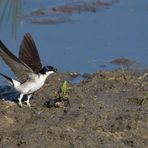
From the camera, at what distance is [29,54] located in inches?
284

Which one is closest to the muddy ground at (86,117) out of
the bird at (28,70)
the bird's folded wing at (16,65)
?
the bird at (28,70)

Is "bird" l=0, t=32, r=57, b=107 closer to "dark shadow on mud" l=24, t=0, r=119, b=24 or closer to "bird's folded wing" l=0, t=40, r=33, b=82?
"bird's folded wing" l=0, t=40, r=33, b=82

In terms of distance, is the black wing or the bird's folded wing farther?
the black wing

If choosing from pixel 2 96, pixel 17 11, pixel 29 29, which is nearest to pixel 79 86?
pixel 2 96

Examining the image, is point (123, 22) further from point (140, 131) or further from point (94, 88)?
point (140, 131)

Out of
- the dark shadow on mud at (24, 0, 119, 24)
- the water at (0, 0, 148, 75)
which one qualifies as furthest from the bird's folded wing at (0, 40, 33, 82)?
the dark shadow on mud at (24, 0, 119, 24)

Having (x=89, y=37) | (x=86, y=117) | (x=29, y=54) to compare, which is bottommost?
(x=89, y=37)

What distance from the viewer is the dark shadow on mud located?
10.8 m

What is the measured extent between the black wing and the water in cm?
121

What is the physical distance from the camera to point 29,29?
33.6ft

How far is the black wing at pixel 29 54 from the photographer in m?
7.17

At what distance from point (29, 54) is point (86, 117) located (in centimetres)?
105

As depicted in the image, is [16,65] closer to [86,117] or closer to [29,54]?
[29,54]

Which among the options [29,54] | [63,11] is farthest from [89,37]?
[29,54]
